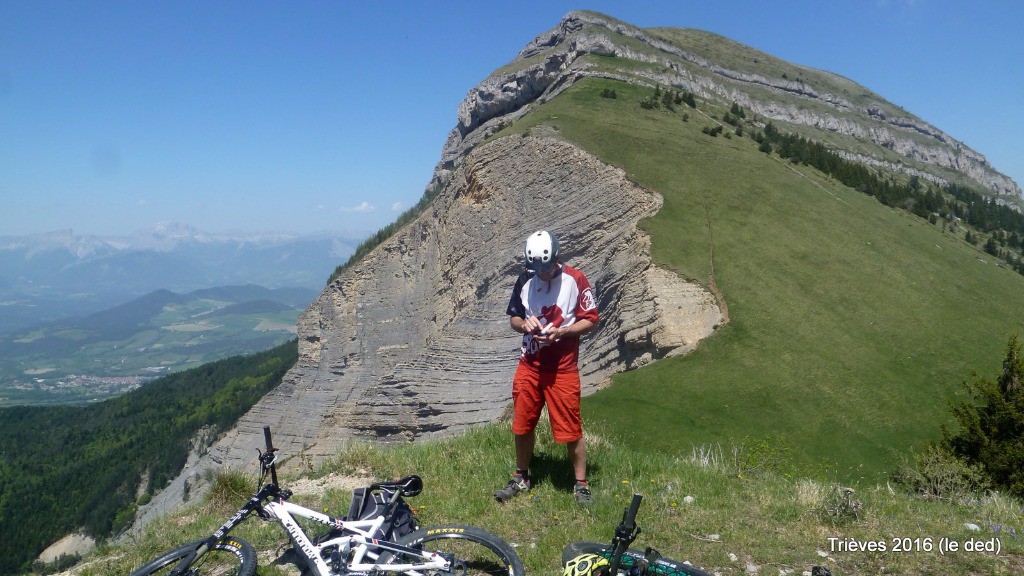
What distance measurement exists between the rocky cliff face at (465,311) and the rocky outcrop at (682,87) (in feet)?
117

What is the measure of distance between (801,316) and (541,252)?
79.9ft

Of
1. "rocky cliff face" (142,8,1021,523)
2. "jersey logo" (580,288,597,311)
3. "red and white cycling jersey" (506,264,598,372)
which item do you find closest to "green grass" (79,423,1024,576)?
"red and white cycling jersey" (506,264,598,372)

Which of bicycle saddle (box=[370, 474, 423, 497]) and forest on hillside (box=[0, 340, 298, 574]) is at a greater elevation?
bicycle saddle (box=[370, 474, 423, 497])

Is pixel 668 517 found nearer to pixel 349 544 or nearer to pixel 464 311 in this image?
pixel 349 544

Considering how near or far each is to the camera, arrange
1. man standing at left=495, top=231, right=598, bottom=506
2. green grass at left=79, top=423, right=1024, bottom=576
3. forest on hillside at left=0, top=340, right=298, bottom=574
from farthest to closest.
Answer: forest on hillside at left=0, top=340, right=298, bottom=574 → man standing at left=495, top=231, right=598, bottom=506 → green grass at left=79, top=423, right=1024, bottom=576

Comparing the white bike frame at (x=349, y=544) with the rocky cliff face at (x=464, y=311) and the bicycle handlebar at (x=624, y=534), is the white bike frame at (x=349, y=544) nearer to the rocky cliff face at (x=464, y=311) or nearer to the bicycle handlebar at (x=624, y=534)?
the bicycle handlebar at (x=624, y=534)

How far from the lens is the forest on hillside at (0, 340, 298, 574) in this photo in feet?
183

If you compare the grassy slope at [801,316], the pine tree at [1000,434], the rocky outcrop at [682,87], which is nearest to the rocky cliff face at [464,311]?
the grassy slope at [801,316]

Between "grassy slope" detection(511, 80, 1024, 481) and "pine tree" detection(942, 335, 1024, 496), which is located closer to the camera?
"pine tree" detection(942, 335, 1024, 496)

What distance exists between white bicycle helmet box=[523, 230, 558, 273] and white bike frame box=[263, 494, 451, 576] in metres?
2.78

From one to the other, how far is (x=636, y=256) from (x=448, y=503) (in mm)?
24015

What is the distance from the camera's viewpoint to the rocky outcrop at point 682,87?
82.4 meters

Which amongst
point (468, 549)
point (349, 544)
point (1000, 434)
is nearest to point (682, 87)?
point (1000, 434)

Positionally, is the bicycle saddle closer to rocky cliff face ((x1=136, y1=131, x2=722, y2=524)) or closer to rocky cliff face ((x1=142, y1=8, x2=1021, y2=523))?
rocky cliff face ((x1=142, y1=8, x2=1021, y2=523))
